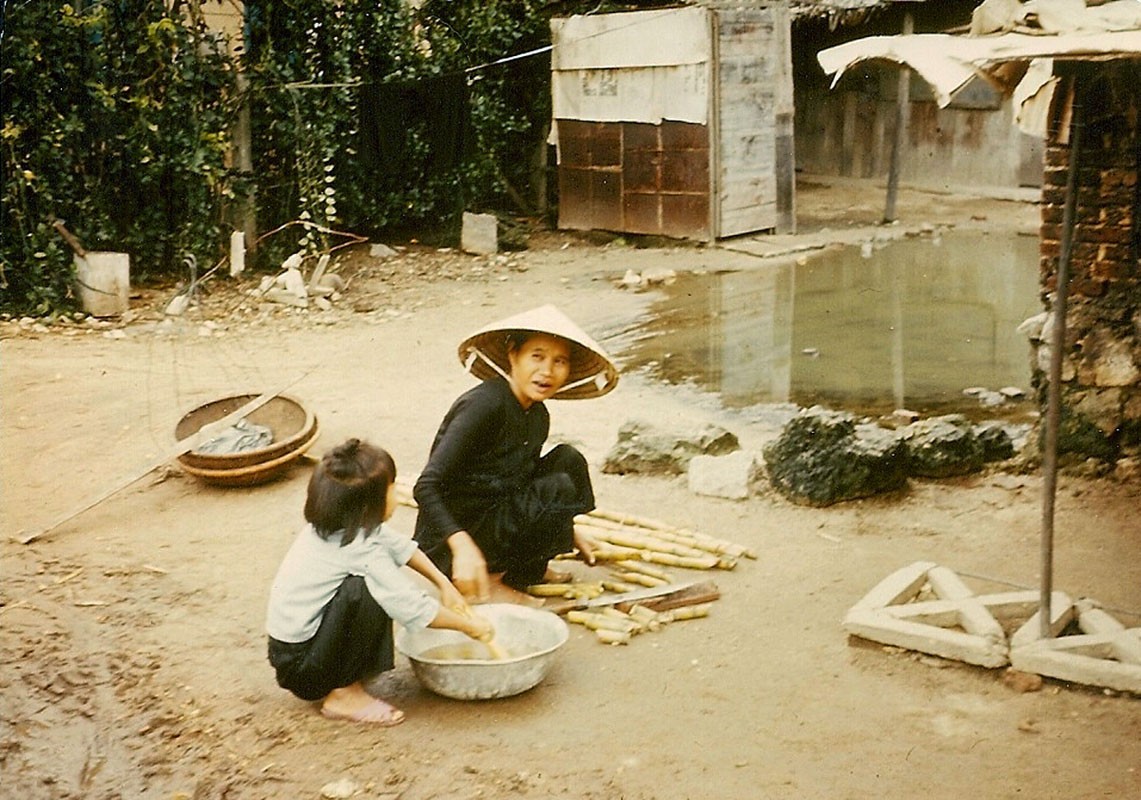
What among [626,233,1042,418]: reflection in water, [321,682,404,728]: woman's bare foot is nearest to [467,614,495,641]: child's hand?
[321,682,404,728]: woman's bare foot

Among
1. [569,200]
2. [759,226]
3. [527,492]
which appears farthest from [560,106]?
[527,492]

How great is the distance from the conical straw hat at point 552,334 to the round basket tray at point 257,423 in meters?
1.68

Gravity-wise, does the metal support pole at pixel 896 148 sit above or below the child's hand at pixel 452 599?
above

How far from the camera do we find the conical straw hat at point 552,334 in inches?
169

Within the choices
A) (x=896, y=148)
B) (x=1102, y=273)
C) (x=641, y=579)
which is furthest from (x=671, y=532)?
(x=896, y=148)

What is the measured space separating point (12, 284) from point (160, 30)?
8.59 feet

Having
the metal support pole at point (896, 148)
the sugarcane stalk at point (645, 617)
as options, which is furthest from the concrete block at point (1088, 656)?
the metal support pole at point (896, 148)

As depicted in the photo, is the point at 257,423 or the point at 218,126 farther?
the point at 218,126

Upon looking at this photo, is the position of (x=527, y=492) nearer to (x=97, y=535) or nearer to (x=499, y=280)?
(x=97, y=535)

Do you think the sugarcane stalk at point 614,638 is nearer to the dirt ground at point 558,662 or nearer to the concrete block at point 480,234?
the dirt ground at point 558,662

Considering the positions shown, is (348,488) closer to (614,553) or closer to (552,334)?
(552,334)

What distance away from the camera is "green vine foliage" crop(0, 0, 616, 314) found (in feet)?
33.3

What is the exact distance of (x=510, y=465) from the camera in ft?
14.8

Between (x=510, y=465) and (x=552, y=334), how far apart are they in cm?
54
